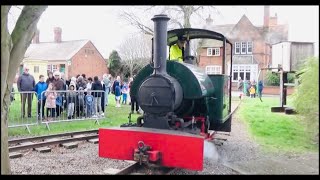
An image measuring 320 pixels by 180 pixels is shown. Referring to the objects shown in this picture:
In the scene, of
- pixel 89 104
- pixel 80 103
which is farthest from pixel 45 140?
pixel 89 104

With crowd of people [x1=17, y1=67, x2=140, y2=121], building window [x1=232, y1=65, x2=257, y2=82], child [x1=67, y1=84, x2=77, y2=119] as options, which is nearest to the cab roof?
crowd of people [x1=17, y1=67, x2=140, y2=121]

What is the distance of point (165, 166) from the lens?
4383 mm

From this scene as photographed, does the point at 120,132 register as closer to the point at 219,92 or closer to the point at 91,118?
the point at 219,92

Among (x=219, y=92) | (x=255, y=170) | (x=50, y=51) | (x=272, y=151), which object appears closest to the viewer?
(x=255, y=170)

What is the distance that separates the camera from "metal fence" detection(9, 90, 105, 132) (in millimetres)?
9336

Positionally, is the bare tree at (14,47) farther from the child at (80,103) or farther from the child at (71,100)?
the child at (80,103)

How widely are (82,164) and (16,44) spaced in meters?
2.08

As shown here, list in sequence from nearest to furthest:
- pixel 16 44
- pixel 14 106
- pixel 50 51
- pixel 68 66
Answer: pixel 16 44, pixel 14 106, pixel 68 66, pixel 50 51

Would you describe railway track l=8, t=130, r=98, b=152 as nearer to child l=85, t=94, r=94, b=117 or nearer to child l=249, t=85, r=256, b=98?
child l=85, t=94, r=94, b=117

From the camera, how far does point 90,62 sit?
33.5 metres

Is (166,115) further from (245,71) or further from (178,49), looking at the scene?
(245,71)

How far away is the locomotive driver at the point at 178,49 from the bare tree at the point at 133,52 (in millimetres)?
26072

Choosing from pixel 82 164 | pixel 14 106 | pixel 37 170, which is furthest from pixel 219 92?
pixel 14 106

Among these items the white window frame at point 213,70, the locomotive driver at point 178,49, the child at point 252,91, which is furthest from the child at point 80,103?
the child at point 252,91
